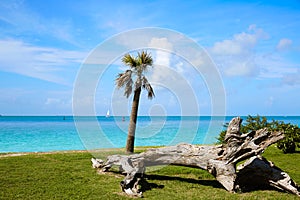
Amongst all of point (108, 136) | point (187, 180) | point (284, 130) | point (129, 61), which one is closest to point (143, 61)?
point (129, 61)

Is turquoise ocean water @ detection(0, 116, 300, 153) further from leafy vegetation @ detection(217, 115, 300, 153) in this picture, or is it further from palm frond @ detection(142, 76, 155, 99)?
leafy vegetation @ detection(217, 115, 300, 153)

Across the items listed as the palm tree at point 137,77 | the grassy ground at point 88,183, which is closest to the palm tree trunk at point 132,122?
the palm tree at point 137,77

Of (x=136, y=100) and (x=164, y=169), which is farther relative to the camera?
(x=136, y=100)

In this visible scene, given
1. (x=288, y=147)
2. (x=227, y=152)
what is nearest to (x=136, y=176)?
(x=227, y=152)

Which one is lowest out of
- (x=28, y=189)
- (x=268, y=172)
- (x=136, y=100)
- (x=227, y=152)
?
(x=28, y=189)

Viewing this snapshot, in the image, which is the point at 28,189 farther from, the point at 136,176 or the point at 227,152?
the point at 227,152

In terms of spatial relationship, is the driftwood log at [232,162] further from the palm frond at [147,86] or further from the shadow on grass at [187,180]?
the palm frond at [147,86]

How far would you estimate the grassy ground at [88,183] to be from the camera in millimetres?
8344

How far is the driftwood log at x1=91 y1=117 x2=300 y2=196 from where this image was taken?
A: 8.86 meters

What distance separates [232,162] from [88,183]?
4.81 meters

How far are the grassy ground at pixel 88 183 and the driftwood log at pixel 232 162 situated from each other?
387mm

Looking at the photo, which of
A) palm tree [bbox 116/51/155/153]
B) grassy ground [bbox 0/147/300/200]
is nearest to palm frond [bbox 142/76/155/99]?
palm tree [bbox 116/51/155/153]

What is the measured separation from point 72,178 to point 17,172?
2450mm

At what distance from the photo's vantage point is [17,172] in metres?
10.9
